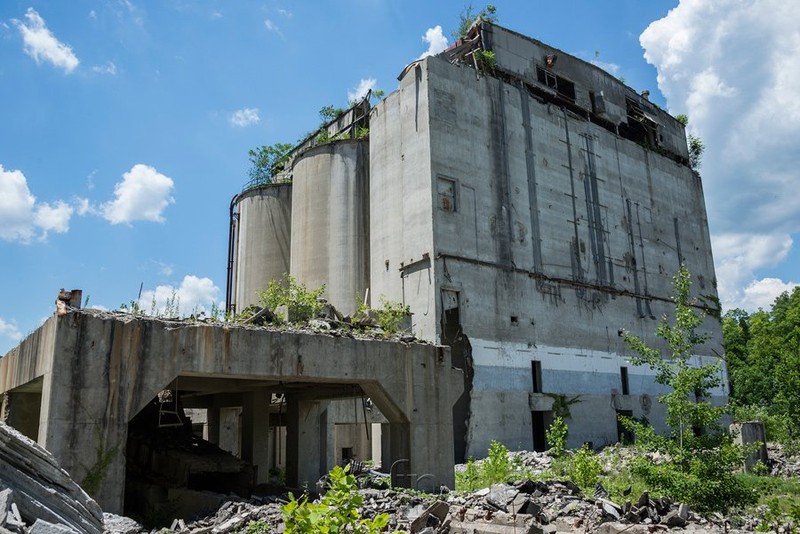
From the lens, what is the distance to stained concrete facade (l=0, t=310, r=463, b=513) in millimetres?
11703

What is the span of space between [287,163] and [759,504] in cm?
3362

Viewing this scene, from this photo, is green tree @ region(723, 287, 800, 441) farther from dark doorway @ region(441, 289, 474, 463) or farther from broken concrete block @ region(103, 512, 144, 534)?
broken concrete block @ region(103, 512, 144, 534)

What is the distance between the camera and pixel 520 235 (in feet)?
102

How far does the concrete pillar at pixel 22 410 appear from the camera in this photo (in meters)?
16.8

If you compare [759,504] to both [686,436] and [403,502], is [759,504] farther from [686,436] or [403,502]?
[403,502]

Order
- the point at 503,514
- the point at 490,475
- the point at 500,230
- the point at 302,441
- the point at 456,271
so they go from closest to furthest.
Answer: the point at 503,514
the point at 490,475
the point at 302,441
the point at 456,271
the point at 500,230

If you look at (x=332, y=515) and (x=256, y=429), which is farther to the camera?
(x=256, y=429)

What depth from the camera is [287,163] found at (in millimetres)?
43594

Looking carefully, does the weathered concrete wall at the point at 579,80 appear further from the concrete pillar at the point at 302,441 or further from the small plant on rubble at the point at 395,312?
the concrete pillar at the point at 302,441

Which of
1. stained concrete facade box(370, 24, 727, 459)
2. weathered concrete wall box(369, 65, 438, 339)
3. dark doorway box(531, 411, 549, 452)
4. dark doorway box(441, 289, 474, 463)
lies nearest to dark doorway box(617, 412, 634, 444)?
stained concrete facade box(370, 24, 727, 459)

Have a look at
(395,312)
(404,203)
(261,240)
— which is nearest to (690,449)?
(395,312)

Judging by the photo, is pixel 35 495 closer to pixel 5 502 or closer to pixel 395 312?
pixel 5 502

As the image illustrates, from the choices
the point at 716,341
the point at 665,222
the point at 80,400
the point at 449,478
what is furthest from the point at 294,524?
the point at 716,341

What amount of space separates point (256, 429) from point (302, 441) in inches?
59.7
